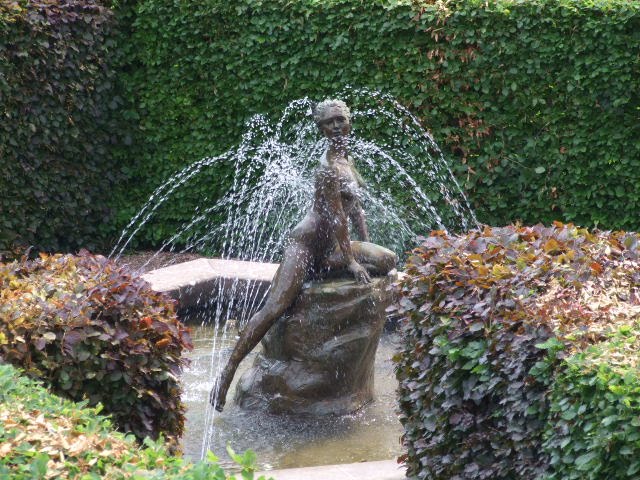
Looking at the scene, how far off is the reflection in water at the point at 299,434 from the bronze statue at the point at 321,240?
0.23m

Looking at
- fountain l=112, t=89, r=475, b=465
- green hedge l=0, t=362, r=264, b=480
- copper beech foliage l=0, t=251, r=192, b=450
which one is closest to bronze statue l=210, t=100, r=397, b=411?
copper beech foliage l=0, t=251, r=192, b=450

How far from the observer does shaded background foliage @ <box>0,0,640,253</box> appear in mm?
9781

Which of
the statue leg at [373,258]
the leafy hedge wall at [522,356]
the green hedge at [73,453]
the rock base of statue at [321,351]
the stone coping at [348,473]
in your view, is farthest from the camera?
the statue leg at [373,258]

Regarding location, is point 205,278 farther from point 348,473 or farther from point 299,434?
point 348,473

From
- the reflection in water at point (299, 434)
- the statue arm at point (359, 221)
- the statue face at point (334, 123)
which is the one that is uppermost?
the statue face at point (334, 123)

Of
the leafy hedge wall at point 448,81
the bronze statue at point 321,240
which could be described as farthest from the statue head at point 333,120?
the leafy hedge wall at point 448,81

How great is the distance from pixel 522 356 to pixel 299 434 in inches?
94.2

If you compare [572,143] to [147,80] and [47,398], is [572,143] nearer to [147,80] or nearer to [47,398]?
[147,80]

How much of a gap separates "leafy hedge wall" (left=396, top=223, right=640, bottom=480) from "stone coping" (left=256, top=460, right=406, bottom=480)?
138 mm

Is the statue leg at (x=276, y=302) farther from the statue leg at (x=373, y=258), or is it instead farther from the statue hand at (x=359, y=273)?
the statue leg at (x=373, y=258)

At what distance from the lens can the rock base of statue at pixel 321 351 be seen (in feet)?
22.3

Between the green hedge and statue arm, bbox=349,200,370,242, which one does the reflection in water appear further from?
the green hedge

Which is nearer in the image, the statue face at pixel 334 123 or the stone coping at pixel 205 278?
the statue face at pixel 334 123

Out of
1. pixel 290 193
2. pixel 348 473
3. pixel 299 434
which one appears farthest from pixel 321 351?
pixel 290 193
